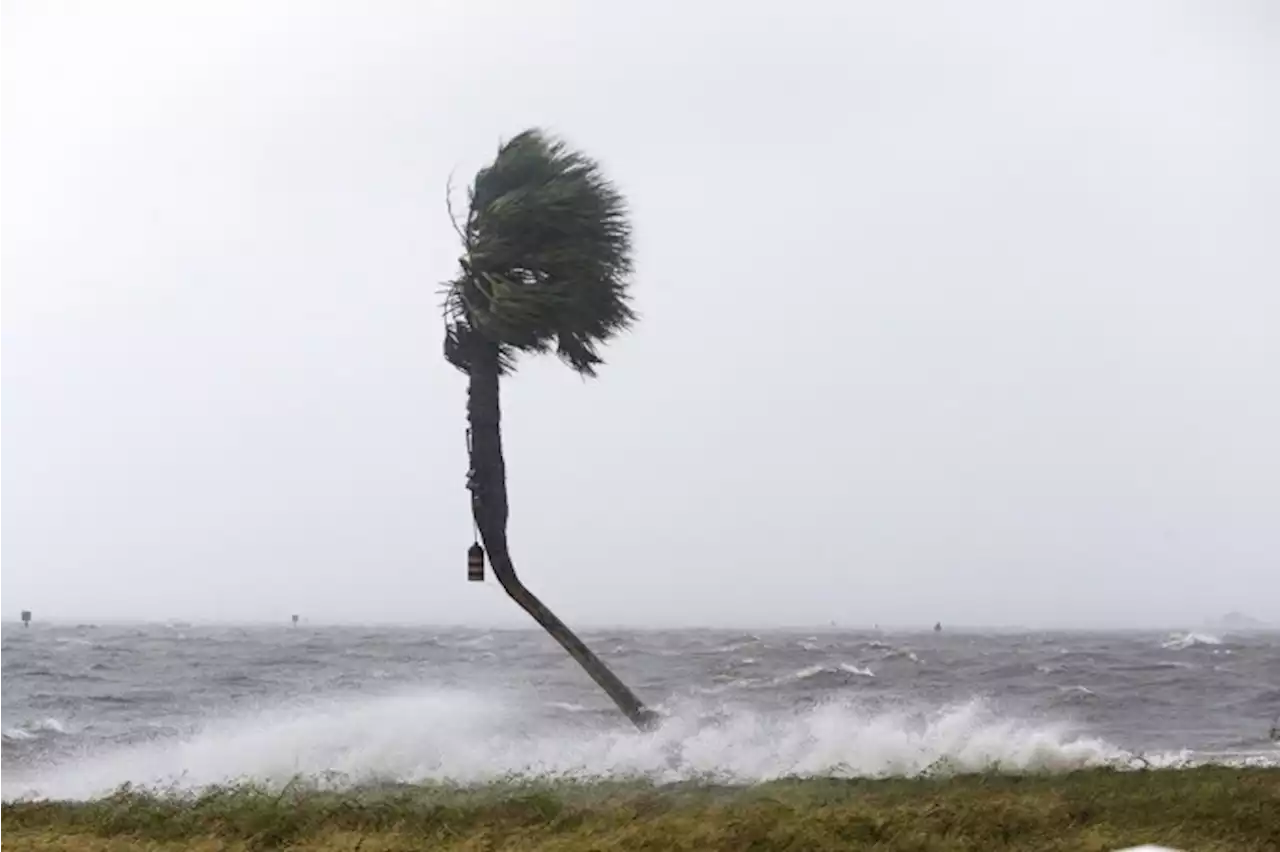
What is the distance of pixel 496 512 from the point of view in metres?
8.30

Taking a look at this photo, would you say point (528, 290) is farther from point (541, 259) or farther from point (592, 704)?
point (592, 704)

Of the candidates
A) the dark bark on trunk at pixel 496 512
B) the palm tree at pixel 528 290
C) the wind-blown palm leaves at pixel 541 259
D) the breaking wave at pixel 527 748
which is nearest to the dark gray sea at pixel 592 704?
the breaking wave at pixel 527 748

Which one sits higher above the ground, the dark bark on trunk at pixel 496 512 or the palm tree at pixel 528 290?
the palm tree at pixel 528 290

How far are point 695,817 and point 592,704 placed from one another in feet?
6.09

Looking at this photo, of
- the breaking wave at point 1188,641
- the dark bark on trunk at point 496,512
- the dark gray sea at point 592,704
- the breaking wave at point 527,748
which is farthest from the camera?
the breaking wave at point 1188,641

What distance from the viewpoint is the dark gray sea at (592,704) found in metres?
8.09

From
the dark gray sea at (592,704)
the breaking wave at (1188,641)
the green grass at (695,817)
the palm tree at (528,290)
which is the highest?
the palm tree at (528,290)

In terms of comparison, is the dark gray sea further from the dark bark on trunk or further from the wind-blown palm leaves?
the wind-blown palm leaves

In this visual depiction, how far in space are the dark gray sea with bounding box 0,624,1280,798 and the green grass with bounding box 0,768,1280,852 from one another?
1.65 feet

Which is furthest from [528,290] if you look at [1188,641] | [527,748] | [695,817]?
[1188,641]

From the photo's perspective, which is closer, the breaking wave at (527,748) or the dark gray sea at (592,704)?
the breaking wave at (527,748)

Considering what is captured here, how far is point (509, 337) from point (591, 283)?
64 cm

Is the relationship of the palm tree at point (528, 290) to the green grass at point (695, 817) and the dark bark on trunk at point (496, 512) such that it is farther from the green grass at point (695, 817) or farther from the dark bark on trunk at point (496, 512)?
the green grass at point (695, 817)

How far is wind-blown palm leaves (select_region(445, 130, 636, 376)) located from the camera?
8141 mm
